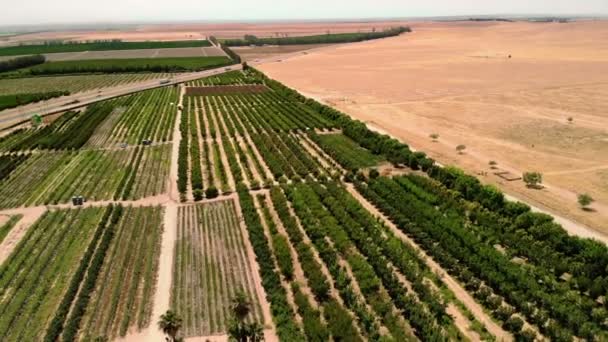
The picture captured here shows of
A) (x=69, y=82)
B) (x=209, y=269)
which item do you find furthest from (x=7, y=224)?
(x=69, y=82)

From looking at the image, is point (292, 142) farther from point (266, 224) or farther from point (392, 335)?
point (392, 335)

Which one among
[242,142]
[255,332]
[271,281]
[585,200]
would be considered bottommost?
[271,281]

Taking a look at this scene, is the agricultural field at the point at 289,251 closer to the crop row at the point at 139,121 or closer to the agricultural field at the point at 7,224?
the agricultural field at the point at 7,224

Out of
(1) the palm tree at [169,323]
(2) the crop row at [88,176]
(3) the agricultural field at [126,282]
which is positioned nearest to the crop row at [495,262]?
(1) the palm tree at [169,323]

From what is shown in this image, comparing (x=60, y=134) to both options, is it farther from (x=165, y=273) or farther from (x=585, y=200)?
(x=585, y=200)

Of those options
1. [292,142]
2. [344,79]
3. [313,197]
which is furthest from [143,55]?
[313,197]

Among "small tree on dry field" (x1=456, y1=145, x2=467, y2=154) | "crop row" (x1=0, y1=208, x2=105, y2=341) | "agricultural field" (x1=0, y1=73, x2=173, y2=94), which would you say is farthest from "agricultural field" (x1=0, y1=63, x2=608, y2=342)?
"agricultural field" (x1=0, y1=73, x2=173, y2=94)

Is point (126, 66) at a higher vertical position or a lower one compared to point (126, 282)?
higher
